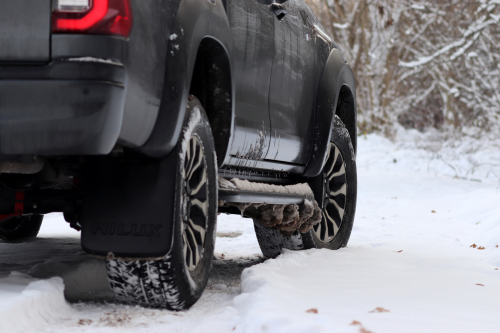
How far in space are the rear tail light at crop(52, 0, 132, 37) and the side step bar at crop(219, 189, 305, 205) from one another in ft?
3.83

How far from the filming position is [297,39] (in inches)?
155

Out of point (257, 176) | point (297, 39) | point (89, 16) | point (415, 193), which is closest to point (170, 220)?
point (89, 16)

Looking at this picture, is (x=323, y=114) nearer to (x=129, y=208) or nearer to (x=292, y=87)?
(x=292, y=87)

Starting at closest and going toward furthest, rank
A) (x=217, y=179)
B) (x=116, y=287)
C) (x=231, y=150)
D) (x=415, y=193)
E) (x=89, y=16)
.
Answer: (x=89, y=16), (x=116, y=287), (x=217, y=179), (x=231, y=150), (x=415, y=193)

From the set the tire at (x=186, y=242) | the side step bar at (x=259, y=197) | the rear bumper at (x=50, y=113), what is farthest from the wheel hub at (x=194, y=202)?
the rear bumper at (x=50, y=113)

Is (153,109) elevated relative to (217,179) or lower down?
elevated

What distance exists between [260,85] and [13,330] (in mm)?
1852

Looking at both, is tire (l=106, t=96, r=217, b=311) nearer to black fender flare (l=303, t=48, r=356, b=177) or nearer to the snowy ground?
the snowy ground

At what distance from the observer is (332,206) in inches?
187

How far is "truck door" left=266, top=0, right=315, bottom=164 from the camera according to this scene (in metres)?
3.64

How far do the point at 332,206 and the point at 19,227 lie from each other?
247 cm

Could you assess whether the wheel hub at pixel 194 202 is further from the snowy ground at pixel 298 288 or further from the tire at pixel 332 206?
the tire at pixel 332 206

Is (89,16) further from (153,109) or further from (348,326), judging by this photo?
(348,326)

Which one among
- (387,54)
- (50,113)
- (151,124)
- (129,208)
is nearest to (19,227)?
(129,208)
